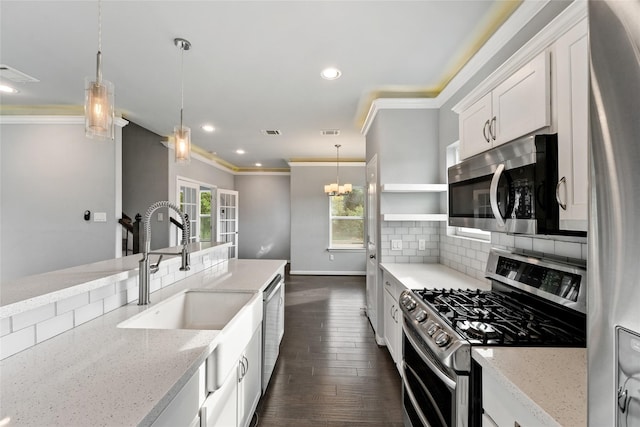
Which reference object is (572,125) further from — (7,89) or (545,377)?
(7,89)

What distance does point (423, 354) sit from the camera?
140cm

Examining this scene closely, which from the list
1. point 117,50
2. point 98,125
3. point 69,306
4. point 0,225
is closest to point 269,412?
point 69,306

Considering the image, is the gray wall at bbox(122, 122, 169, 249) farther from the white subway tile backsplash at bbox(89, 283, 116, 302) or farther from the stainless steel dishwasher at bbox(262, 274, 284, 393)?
the white subway tile backsplash at bbox(89, 283, 116, 302)

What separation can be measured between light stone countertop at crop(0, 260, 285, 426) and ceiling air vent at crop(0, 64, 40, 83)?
2.76m

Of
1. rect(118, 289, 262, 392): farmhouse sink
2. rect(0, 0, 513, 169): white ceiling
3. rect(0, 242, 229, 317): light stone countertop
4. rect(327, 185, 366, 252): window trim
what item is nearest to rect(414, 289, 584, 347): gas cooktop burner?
rect(118, 289, 262, 392): farmhouse sink

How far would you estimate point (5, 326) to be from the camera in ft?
3.19

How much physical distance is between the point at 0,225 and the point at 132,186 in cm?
159

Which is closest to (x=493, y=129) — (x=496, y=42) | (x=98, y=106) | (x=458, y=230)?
(x=496, y=42)

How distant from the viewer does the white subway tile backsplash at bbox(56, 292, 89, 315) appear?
117 centimetres

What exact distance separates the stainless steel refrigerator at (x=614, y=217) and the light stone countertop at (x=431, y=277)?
4.94 ft

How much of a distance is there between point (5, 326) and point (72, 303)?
10.2 inches

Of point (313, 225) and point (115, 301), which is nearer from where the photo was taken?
point (115, 301)

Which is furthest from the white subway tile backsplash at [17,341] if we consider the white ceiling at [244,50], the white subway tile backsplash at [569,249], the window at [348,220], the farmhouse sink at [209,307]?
the window at [348,220]

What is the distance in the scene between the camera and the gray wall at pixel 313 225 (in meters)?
6.60
